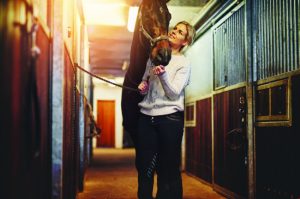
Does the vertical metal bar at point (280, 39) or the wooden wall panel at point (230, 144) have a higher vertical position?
the vertical metal bar at point (280, 39)

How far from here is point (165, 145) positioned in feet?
8.05

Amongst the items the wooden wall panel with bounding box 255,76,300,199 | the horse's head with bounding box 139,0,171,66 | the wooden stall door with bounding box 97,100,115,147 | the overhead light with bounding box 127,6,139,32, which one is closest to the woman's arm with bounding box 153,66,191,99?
the horse's head with bounding box 139,0,171,66

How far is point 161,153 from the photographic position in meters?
2.50

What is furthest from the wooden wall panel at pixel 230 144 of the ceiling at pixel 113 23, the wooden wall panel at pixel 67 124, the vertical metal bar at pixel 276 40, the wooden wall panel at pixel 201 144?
the wooden wall panel at pixel 67 124

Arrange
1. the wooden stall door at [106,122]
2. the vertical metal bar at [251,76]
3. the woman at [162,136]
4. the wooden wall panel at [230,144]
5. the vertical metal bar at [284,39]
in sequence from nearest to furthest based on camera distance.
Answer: the woman at [162,136]
the vertical metal bar at [284,39]
the vertical metal bar at [251,76]
the wooden wall panel at [230,144]
the wooden stall door at [106,122]

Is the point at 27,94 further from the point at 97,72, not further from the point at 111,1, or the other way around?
the point at 97,72

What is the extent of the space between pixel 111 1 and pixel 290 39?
10.8 ft

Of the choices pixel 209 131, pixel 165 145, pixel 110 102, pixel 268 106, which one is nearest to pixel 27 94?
pixel 165 145

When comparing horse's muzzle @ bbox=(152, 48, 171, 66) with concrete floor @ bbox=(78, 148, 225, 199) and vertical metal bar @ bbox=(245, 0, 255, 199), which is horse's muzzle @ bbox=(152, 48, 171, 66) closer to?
vertical metal bar @ bbox=(245, 0, 255, 199)

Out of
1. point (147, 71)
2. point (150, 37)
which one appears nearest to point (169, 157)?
point (147, 71)

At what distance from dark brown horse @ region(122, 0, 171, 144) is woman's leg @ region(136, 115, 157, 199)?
31cm

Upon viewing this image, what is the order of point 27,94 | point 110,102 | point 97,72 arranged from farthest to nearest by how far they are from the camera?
point 110,102
point 97,72
point 27,94

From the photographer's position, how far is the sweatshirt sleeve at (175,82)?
2.37 metres

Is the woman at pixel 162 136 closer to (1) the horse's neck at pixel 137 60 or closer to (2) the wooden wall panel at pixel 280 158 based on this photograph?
(1) the horse's neck at pixel 137 60
